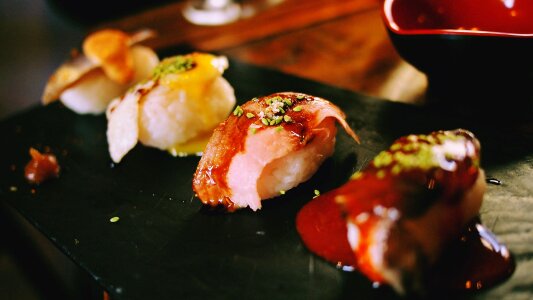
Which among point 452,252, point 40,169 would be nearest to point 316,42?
point 40,169

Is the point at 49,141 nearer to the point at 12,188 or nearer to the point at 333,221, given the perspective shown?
the point at 12,188

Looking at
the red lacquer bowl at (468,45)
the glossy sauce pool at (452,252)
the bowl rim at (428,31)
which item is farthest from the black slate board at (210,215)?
the bowl rim at (428,31)

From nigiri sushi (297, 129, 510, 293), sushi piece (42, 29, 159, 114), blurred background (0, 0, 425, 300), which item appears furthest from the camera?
blurred background (0, 0, 425, 300)

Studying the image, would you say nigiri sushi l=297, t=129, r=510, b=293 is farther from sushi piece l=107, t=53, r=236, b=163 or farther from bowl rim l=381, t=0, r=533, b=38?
sushi piece l=107, t=53, r=236, b=163

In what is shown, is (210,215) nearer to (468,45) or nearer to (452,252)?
(452,252)

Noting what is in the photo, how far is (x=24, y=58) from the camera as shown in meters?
5.93

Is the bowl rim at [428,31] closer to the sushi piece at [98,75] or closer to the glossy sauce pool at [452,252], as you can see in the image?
the glossy sauce pool at [452,252]

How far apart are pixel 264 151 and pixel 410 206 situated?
751 mm

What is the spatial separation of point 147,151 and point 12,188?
785 millimetres

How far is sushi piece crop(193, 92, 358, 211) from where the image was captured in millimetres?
2232

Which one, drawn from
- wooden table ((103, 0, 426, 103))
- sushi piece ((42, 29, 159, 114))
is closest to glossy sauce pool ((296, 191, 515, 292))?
wooden table ((103, 0, 426, 103))

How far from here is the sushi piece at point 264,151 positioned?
2232mm

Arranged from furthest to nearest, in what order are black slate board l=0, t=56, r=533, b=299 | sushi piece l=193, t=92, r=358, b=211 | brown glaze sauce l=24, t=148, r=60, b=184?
1. brown glaze sauce l=24, t=148, r=60, b=184
2. sushi piece l=193, t=92, r=358, b=211
3. black slate board l=0, t=56, r=533, b=299

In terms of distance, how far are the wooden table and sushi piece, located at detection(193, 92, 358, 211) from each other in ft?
3.00
